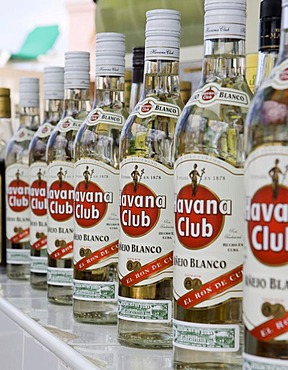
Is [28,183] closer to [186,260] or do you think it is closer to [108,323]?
[108,323]

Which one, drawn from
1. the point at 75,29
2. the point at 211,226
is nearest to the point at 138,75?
the point at 211,226

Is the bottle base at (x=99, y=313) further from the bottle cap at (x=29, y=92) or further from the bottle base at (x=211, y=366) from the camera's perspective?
the bottle cap at (x=29, y=92)

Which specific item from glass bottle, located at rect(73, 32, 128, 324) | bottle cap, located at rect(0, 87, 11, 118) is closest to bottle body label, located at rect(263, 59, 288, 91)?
glass bottle, located at rect(73, 32, 128, 324)

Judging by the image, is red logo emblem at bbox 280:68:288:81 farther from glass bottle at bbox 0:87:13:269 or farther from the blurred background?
glass bottle at bbox 0:87:13:269

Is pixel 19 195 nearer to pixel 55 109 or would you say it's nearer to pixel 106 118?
pixel 55 109

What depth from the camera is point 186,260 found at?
72 cm

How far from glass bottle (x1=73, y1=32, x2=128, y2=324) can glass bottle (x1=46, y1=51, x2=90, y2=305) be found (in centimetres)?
11

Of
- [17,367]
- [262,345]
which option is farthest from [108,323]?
[262,345]

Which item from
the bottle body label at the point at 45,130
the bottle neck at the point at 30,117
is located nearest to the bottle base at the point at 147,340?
the bottle body label at the point at 45,130

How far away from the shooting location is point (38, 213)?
122cm

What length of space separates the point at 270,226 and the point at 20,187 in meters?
0.79

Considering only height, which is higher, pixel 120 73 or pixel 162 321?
pixel 120 73

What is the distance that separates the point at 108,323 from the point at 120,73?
306 millimetres

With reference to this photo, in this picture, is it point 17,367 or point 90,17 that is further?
point 90,17
